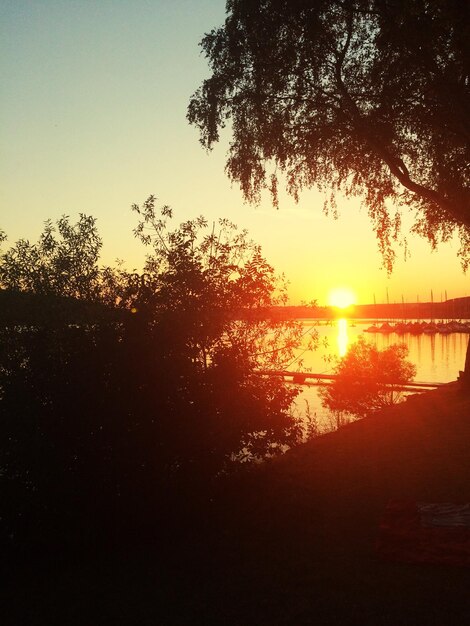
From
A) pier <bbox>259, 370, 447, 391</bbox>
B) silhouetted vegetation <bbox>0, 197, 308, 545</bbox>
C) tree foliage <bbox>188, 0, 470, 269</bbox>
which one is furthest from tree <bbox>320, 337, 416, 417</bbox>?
silhouetted vegetation <bbox>0, 197, 308, 545</bbox>

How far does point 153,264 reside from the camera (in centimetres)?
1299

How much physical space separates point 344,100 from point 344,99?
3 centimetres

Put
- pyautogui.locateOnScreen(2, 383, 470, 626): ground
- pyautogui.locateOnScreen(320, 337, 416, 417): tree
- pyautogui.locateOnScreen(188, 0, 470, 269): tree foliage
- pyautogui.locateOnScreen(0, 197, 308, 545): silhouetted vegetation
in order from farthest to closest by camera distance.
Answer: pyautogui.locateOnScreen(320, 337, 416, 417): tree, pyautogui.locateOnScreen(188, 0, 470, 269): tree foliage, pyautogui.locateOnScreen(0, 197, 308, 545): silhouetted vegetation, pyautogui.locateOnScreen(2, 383, 470, 626): ground

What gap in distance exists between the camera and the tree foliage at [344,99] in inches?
690

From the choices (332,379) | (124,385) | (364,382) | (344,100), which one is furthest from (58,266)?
(332,379)

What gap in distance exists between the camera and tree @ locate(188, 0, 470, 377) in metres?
17.5

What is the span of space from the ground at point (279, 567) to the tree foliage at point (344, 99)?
348 inches

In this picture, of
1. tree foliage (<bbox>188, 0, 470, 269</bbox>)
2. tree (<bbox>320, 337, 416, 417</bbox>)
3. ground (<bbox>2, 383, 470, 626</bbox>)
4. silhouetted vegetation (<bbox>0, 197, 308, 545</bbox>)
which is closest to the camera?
ground (<bbox>2, 383, 470, 626</bbox>)

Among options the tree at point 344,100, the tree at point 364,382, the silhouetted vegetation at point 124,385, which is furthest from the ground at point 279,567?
the tree at point 364,382

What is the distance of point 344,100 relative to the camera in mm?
19172

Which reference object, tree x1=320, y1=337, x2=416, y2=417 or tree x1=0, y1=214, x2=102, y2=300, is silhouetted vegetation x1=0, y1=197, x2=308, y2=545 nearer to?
tree x1=0, y1=214, x2=102, y2=300

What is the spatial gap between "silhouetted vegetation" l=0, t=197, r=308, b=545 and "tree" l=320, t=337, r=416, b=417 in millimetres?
20615

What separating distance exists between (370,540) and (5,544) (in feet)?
20.7

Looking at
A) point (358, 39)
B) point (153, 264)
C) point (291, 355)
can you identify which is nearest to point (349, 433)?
point (291, 355)
